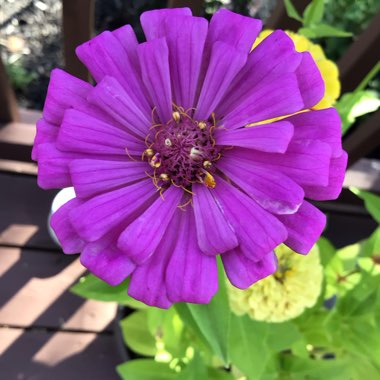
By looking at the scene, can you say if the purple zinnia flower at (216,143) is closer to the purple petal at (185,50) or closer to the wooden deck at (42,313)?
the purple petal at (185,50)

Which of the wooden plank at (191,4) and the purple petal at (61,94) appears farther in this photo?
the wooden plank at (191,4)

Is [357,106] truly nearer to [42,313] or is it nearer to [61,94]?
[61,94]

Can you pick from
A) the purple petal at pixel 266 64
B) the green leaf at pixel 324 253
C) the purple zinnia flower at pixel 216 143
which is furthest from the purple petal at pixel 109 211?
the green leaf at pixel 324 253

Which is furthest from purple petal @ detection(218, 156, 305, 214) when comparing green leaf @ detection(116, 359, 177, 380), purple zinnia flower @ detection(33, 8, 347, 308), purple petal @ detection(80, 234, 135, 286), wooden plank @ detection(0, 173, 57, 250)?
wooden plank @ detection(0, 173, 57, 250)

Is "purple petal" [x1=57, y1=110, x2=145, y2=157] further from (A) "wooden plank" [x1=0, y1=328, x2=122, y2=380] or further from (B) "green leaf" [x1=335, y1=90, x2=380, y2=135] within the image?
(A) "wooden plank" [x1=0, y1=328, x2=122, y2=380]

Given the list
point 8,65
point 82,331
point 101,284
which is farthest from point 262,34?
point 8,65

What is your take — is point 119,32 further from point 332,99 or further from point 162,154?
point 332,99
